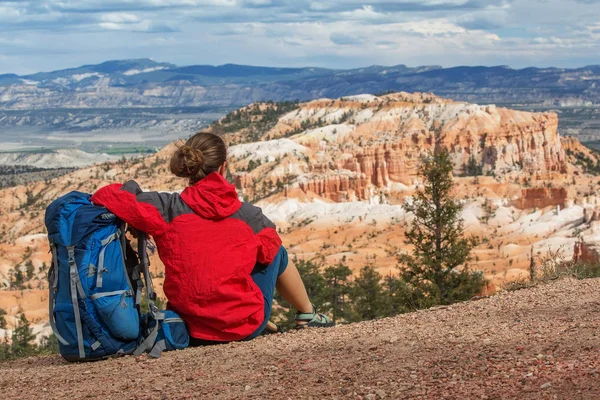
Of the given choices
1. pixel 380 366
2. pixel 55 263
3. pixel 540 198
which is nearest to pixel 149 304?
pixel 55 263

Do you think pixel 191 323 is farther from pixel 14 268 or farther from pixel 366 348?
pixel 14 268

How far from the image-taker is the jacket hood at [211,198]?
6336mm

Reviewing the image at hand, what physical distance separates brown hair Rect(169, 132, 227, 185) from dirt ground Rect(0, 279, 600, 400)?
141cm

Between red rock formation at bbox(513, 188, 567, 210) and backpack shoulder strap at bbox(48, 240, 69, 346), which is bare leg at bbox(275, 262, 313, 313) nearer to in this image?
backpack shoulder strap at bbox(48, 240, 69, 346)

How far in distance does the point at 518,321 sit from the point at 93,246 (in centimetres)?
Answer: 352

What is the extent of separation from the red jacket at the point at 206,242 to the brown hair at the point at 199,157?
0.09 metres

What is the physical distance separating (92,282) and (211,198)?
1.10m

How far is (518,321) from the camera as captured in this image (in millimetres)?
6824

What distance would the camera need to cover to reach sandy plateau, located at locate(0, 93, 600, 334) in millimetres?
46812

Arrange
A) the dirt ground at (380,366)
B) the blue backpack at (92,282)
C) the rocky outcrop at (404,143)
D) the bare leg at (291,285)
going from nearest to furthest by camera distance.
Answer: the dirt ground at (380,366), the blue backpack at (92,282), the bare leg at (291,285), the rocky outcrop at (404,143)

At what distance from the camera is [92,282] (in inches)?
239

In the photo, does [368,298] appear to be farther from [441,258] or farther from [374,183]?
[374,183]

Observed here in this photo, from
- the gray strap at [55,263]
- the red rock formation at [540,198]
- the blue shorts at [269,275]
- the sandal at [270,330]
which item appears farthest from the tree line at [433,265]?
the red rock formation at [540,198]

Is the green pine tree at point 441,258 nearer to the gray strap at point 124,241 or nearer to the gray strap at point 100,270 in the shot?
the gray strap at point 124,241
